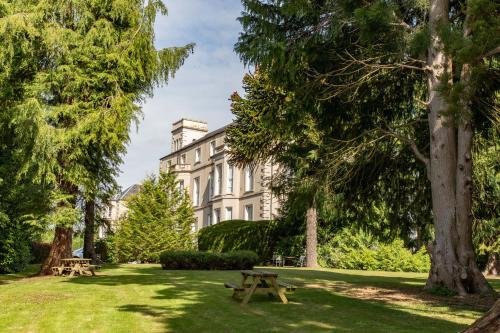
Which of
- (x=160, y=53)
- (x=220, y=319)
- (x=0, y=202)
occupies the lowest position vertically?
(x=220, y=319)

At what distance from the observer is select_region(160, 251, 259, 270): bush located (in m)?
22.6

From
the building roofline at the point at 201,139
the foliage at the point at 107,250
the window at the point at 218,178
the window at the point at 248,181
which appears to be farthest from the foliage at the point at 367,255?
the building roofline at the point at 201,139

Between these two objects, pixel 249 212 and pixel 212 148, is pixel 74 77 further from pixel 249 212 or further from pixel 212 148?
pixel 212 148

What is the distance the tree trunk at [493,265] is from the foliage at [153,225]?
1729 centimetres

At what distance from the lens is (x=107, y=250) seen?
114ft

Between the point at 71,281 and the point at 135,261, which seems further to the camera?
the point at 135,261

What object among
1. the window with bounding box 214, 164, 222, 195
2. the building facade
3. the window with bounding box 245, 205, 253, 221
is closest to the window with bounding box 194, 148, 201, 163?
the building facade

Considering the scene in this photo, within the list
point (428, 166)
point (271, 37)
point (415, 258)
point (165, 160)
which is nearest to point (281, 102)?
point (271, 37)

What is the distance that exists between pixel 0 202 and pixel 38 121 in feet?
16.2

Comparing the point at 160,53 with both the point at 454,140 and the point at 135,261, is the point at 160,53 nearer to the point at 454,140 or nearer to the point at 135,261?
the point at 454,140

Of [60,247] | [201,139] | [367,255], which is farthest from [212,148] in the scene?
[60,247]

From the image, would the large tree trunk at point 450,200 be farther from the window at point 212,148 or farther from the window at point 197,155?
the window at point 197,155

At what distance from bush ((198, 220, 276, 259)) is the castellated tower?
25.8 meters

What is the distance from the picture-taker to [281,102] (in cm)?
1507
